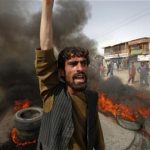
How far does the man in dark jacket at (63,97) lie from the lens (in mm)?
1748

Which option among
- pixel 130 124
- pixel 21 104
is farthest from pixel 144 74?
pixel 21 104

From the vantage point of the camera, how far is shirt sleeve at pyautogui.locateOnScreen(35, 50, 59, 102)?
5.70 ft

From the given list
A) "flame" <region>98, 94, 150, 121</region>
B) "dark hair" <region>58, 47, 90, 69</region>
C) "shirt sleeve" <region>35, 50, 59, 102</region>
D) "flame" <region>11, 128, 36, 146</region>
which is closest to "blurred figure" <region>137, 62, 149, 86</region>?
"flame" <region>98, 94, 150, 121</region>

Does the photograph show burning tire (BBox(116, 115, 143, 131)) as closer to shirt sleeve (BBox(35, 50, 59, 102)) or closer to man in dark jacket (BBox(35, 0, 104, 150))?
man in dark jacket (BBox(35, 0, 104, 150))

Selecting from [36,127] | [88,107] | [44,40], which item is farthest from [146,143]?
[44,40]

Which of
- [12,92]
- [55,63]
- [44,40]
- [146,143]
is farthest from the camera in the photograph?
[12,92]

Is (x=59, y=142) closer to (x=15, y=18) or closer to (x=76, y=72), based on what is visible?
(x=76, y=72)

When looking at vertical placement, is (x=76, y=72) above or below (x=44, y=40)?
below

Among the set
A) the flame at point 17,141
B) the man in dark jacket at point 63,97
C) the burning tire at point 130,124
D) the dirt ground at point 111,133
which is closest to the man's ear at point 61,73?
the man in dark jacket at point 63,97

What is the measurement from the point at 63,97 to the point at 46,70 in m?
0.24

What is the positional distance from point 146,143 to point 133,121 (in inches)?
40.6

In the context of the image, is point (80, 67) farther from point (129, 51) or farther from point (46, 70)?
point (129, 51)

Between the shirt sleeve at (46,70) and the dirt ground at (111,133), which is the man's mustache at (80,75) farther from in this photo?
the dirt ground at (111,133)

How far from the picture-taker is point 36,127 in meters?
A: 5.75
